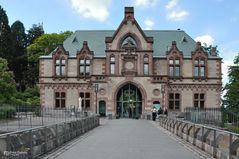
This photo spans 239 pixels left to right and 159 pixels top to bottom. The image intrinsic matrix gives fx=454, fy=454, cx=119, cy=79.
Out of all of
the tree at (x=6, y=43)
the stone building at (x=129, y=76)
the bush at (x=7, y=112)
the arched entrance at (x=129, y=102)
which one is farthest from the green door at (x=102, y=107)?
the bush at (x=7, y=112)

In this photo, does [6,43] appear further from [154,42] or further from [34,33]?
[154,42]

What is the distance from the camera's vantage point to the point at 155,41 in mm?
70625

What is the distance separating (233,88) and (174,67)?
899 centimetres

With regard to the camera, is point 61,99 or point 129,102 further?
point 61,99

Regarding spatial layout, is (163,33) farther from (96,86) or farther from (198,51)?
(96,86)

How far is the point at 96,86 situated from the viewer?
62.8 meters

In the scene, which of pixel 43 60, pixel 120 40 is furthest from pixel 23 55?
pixel 120 40

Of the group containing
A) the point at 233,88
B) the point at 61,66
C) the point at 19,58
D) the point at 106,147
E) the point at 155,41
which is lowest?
the point at 106,147

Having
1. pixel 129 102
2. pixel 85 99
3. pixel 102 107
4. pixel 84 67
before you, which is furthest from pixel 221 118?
pixel 84 67

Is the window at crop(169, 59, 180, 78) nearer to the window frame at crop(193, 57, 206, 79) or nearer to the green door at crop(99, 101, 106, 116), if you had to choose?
the window frame at crop(193, 57, 206, 79)

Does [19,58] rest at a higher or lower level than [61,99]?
higher

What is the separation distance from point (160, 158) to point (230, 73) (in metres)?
59.1

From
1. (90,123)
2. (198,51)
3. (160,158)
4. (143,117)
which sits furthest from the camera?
(198,51)

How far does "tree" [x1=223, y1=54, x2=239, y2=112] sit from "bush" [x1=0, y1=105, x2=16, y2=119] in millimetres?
41171
